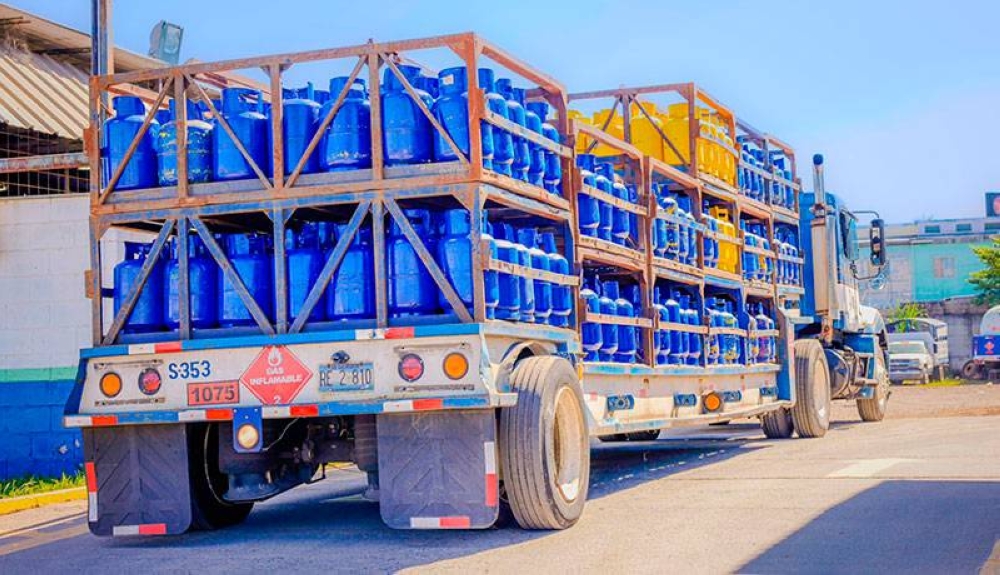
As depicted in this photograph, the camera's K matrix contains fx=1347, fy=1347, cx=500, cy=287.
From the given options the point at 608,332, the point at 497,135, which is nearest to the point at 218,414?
the point at 497,135

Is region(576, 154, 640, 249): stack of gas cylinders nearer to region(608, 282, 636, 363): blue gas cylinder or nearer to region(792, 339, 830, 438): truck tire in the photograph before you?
region(608, 282, 636, 363): blue gas cylinder

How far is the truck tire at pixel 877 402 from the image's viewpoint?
2205cm

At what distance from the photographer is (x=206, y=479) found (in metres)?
10.0

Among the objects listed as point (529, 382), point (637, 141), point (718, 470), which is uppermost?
point (637, 141)

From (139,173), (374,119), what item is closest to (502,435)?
(374,119)

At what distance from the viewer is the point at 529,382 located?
925 cm

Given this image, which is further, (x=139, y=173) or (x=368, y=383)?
(x=139, y=173)

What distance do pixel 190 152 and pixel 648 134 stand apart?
6.95 meters

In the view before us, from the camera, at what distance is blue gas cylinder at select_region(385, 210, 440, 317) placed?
924cm

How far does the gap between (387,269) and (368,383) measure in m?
0.84

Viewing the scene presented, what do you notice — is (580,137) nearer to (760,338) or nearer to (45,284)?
(760,338)

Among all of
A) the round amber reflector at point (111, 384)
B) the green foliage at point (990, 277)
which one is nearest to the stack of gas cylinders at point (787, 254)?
the round amber reflector at point (111, 384)

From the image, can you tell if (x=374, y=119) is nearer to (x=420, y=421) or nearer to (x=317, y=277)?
(x=317, y=277)

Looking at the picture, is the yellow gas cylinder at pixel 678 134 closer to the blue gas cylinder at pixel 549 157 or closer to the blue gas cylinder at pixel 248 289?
the blue gas cylinder at pixel 549 157
